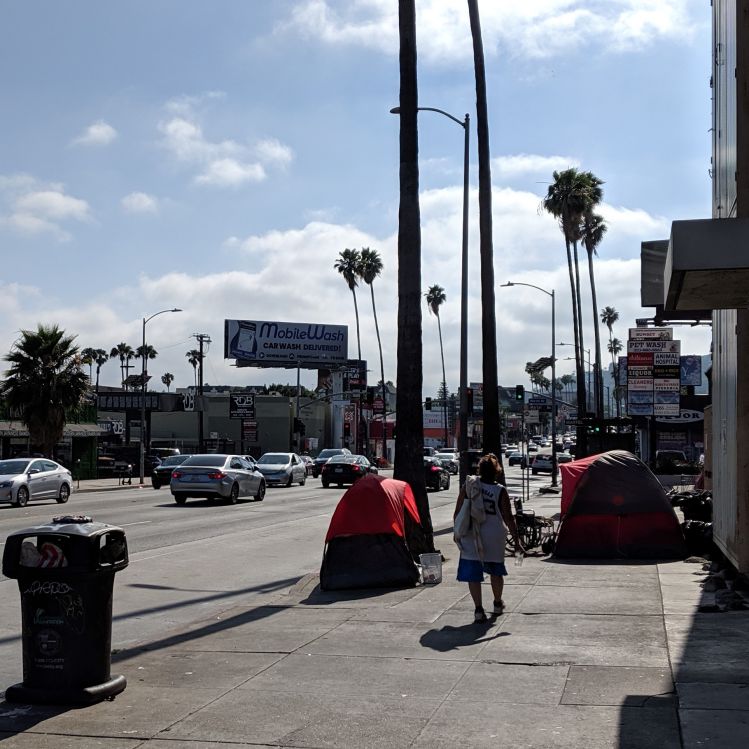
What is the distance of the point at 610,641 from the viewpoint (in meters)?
8.84

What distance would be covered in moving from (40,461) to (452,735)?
27.0 m

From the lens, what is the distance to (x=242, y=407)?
72.1 meters

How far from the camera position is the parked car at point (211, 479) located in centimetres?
3009

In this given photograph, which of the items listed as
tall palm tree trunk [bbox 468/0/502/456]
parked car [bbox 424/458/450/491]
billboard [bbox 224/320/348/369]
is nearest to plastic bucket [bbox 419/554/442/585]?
tall palm tree trunk [bbox 468/0/502/456]

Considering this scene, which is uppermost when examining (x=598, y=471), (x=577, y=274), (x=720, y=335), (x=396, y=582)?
(x=577, y=274)

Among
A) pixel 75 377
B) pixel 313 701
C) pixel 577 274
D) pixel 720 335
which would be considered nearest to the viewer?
pixel 313 701

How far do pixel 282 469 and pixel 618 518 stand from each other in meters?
29.8

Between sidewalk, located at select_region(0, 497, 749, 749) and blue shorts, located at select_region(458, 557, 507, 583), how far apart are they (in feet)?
1.41

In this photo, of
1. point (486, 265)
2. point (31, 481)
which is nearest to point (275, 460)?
point (31, 481)

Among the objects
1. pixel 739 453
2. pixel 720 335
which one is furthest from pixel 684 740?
pixel 720 335

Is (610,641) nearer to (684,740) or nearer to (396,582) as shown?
(684,740)

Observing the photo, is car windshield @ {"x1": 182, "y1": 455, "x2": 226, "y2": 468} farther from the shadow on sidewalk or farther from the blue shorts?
the shadow on sidewalk

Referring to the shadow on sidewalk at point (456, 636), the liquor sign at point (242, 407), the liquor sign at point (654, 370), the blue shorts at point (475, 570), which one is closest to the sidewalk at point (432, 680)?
the shadow on sidewalk at point (456, 636)

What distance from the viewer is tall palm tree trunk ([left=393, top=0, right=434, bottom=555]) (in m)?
16.0
